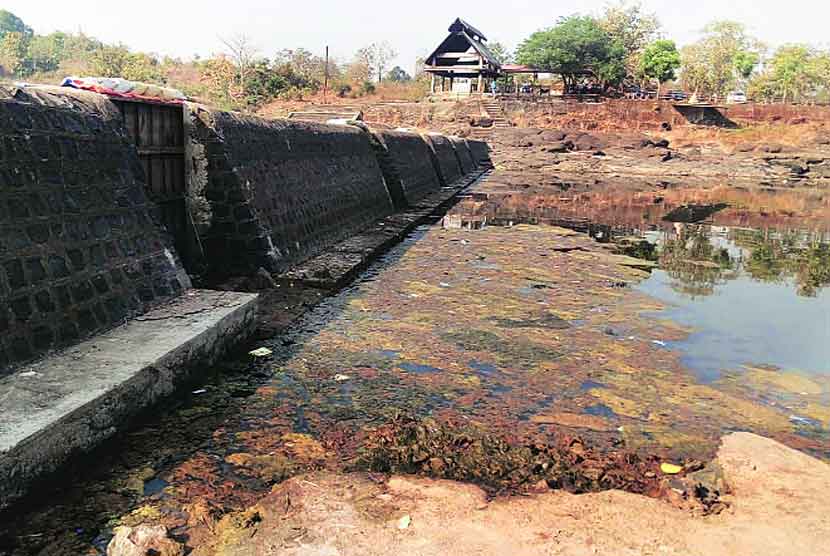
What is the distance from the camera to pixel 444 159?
22797 millimetres

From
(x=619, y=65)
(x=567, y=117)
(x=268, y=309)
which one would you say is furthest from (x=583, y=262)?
(x=619, y=65)

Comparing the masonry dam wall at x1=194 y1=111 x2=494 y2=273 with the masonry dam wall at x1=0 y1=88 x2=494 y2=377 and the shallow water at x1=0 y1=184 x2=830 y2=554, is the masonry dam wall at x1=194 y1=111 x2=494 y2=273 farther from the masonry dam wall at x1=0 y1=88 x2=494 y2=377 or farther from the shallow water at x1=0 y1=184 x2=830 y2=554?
the shallow water at x1=0 y1=184 x2=830 y2=554

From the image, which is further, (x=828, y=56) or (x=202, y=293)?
(x=828, y=56)

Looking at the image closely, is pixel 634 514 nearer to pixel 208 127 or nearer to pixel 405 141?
pixel 208 127

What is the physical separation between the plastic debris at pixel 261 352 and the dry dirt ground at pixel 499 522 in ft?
5.85

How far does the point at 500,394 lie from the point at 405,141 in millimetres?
12896

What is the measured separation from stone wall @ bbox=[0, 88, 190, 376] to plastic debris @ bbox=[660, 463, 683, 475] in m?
3.35

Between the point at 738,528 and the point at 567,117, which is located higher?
the point at 567,117

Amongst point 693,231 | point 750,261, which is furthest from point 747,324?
point 693,231

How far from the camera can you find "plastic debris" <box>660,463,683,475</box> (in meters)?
3.22

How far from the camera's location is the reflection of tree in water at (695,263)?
7.96 m

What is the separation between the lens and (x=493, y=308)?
6309 mm

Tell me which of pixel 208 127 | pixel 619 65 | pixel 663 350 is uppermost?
pixel 619 65

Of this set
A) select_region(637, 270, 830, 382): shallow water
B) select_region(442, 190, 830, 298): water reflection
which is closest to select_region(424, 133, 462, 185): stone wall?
select_region(442, 190, 830, 298): water reflection
